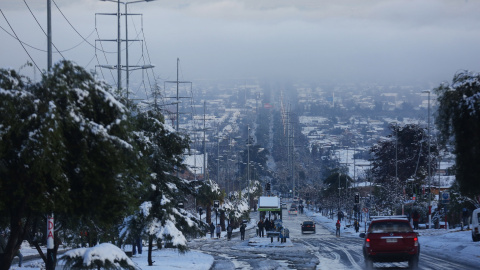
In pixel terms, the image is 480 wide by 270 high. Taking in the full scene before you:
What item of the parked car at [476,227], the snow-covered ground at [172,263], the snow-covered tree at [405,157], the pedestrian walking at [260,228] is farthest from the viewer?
the snow-covered tree at [405,157]

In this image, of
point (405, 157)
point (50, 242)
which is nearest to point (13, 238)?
point (50, 242)

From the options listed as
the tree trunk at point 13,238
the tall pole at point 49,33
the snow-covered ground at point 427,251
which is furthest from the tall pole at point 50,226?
the snow-covered ground at point 427,251

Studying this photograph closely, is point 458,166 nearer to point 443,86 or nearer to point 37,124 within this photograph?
point 443,86

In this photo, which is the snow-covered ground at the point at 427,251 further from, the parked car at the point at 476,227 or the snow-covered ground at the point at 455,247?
the parked car at the point at 476,227

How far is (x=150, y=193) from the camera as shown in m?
30.3

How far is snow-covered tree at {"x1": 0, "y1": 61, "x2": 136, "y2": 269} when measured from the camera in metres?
15.7

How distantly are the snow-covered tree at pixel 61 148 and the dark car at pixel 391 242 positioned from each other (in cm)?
1145

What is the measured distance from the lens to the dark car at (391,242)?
26.3 metres

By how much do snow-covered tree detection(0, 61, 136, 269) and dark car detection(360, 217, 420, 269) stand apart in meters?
11.4

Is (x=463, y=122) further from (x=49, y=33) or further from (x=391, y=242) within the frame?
(x=49, y=33)

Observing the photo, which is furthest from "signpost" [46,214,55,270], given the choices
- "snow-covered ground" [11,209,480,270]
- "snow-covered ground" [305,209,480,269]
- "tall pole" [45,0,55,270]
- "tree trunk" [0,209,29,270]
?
"snow-covered ground" [305,209,480,269]

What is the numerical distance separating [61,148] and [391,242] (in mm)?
14243

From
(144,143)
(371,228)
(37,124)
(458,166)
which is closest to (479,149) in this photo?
(458,166)

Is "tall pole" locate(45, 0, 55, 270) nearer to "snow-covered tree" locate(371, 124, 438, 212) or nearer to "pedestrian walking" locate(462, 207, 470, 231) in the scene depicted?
"pedestrian walking" locate(462, 207, 470, 231)
